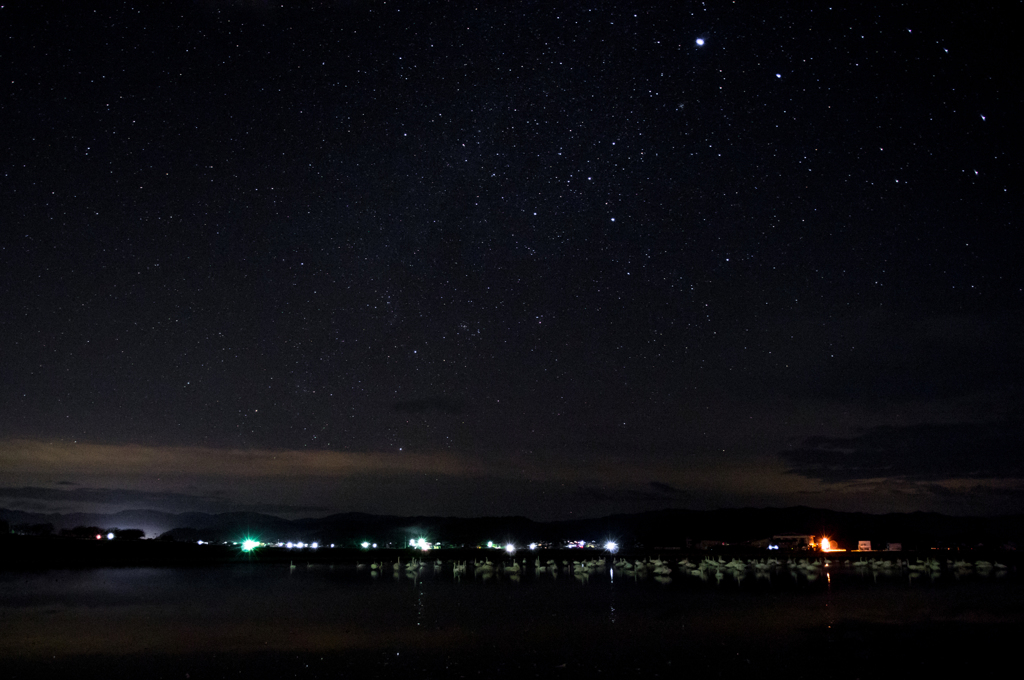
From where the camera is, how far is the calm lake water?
66.8ft

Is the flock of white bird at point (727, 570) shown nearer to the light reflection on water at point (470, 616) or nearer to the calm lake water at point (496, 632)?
the light reflection on water at point (470, 616)

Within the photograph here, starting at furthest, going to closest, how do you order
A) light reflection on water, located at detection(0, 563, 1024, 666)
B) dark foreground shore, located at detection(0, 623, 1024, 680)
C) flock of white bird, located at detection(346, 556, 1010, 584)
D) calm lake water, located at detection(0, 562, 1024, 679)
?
flock of white bird, located at detection(346, 556, 1010, 584) → light reflection on water, located at detection(0, 563, 1024, 666) → calm lake water, located at detection(0, 562, 1024, 679) → dark foreground shore, located at detection(0, 623, 1024, 680)

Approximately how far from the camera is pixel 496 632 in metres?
27.7

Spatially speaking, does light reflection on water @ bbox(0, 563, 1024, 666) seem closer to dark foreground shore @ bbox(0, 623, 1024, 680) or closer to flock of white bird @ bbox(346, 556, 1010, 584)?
dark foreground shore @ bbox(0, 623, 1024, 680)

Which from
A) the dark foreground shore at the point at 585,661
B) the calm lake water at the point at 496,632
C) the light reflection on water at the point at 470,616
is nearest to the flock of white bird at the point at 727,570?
the light reflection on water at the point at 470,616

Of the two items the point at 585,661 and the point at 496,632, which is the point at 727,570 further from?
the point at 585,661

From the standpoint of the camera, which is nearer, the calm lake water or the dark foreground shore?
the dark foreground shore

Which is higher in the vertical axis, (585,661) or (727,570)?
(585,661)

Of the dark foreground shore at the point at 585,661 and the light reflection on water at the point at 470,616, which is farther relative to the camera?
the light reflection on water at the point at 470,616

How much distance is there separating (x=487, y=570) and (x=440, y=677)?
62.6m

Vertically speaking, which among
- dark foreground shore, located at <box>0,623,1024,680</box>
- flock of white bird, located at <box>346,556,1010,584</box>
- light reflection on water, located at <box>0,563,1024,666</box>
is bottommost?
flock of white bird, located at <box>346,556,1010,584</box>

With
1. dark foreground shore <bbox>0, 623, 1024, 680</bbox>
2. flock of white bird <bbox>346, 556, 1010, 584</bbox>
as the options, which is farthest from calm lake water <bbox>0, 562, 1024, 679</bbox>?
flock of white bird <bbox>346, 556, 1010, 584</bbox>

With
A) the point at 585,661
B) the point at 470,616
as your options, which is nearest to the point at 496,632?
the point at 470,616

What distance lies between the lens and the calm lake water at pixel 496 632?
20375 millimetres
